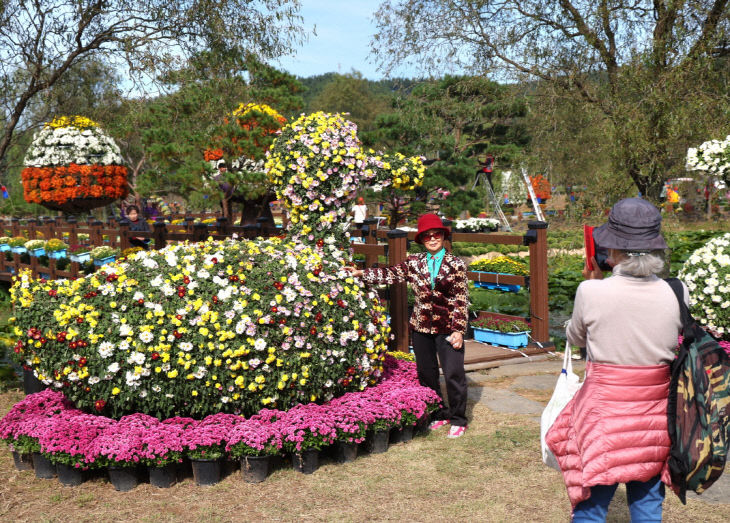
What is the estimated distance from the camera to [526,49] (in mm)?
9383

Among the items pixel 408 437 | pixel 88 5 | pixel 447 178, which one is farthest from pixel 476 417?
pixel 447 178

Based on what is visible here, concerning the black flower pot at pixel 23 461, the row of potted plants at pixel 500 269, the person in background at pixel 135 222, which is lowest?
the black flower pot at pixel 23 461

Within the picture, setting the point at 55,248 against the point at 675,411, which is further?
the point at 55,248

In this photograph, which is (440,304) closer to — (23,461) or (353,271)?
(353,271)

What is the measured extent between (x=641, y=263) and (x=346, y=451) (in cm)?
274

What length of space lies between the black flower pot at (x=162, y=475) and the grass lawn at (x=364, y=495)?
0.05 m

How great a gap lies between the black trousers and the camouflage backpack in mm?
2534

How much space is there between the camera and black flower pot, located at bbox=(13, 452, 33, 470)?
15.6 ft

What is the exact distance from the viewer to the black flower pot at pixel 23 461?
4754mm

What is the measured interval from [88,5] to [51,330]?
4063 mm

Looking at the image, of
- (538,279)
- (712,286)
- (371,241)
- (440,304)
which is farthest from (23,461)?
(712,286)

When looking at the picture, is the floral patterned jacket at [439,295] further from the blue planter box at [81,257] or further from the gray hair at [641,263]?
the blue planter box at [81,257]

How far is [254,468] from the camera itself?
4.40 meters

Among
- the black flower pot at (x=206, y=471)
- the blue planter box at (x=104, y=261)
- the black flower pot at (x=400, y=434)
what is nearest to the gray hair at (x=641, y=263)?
the black flower pot at (x=400, y=434)
